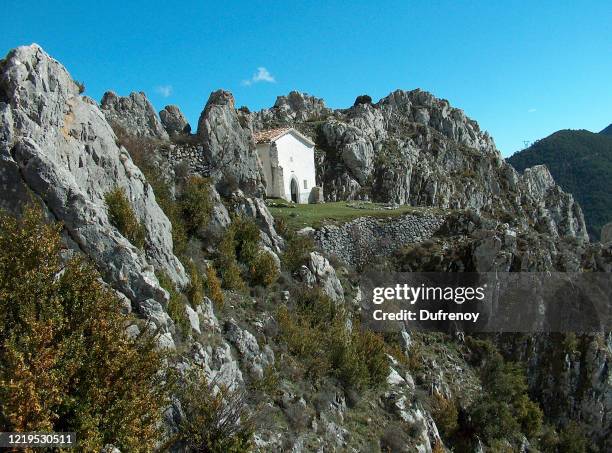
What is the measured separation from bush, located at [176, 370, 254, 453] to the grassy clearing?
13972 mm

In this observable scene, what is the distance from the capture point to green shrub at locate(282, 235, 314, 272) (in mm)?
20094

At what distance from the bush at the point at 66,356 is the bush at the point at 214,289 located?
5.79 metres

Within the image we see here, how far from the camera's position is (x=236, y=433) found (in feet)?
33.0

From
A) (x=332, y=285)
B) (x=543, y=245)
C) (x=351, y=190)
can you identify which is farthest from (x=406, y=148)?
(x=332, y=285)

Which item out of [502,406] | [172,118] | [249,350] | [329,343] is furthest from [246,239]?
[172,118]

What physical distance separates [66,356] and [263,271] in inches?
409

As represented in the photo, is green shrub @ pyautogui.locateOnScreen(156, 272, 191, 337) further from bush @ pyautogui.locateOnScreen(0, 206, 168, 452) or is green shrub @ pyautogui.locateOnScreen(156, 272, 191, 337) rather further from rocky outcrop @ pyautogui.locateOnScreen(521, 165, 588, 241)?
rocky outcrop @ pyautogui.locateOnScreen(521, 165, 588, 241)

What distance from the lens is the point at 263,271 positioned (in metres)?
18.1

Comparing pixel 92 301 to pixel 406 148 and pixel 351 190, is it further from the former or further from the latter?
pixel 406 148

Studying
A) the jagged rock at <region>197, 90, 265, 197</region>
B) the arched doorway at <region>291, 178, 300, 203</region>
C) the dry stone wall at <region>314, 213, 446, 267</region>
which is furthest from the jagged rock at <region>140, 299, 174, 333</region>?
the arched doorway at <region>291, 178, 300, 203</region>

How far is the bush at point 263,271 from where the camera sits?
1794 cm

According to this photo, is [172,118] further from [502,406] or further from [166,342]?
[166,342]

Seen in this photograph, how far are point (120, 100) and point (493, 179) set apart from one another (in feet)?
138

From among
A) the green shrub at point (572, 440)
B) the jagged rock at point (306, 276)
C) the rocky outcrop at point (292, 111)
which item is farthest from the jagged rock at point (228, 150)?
the rocky outcrop at point (292, 111)
